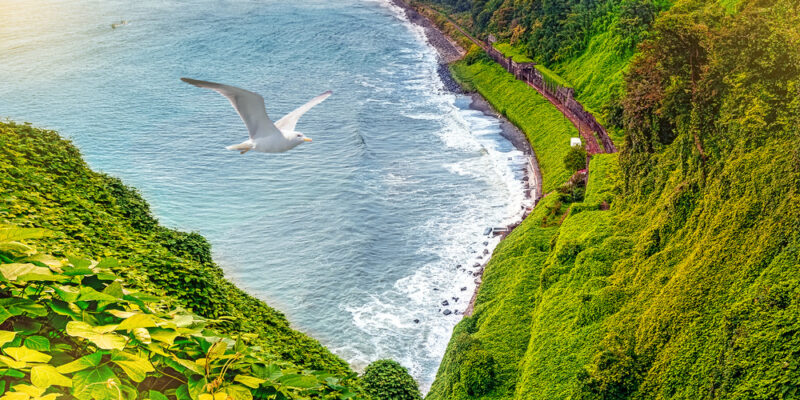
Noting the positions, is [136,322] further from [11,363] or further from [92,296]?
[11,363]

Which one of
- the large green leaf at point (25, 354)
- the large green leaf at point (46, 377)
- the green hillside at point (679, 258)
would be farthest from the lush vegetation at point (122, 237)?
the large green leaf at point (46, 377)

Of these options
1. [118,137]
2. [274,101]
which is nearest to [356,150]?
[274,101]

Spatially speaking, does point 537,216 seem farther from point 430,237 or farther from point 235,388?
point 235,388

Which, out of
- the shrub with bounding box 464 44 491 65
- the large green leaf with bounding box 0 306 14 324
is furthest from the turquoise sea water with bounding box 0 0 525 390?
the large green leaf with bounding box 0 306 14 324

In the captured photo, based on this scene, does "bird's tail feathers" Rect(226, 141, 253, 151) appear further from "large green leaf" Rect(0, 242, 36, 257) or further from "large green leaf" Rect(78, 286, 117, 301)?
"large green leaf" Rect(78, 286, 117, 301)

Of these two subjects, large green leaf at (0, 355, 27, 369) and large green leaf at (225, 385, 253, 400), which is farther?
large green leaf at (225, 385, 253, 400)

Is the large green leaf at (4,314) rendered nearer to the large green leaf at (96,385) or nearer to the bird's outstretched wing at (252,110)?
the large green leaf at (96,385)
